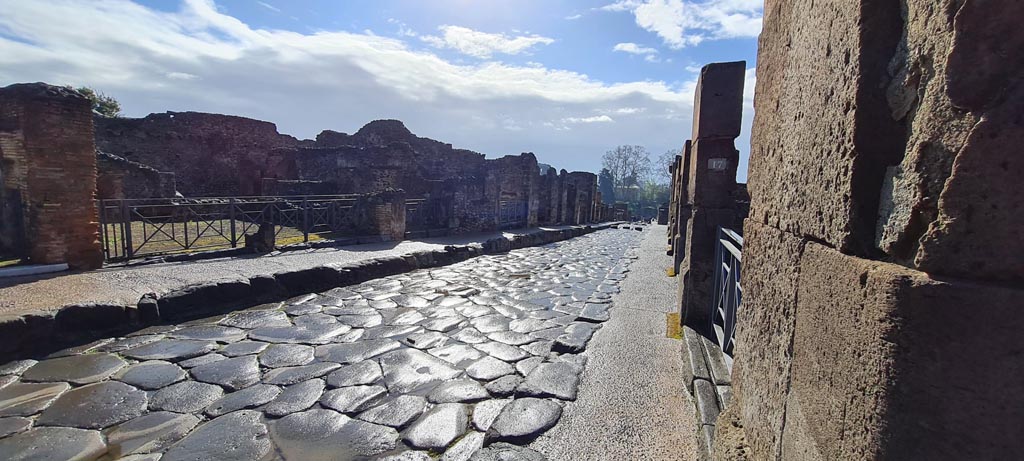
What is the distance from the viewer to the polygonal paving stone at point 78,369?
3748 mm

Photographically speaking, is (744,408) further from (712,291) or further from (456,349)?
(456,349)

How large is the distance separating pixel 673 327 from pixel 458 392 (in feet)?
8.49

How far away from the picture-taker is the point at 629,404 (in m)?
3.18

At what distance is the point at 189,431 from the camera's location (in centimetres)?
297

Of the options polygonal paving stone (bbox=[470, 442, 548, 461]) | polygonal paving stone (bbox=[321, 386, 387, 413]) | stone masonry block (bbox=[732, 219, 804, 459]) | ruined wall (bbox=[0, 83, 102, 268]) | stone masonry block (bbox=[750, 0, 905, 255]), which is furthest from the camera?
ruined wall (bbox=[0, 83, 102, 268])

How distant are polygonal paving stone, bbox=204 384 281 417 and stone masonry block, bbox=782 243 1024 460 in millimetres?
3683

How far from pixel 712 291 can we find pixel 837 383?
3.58 meters

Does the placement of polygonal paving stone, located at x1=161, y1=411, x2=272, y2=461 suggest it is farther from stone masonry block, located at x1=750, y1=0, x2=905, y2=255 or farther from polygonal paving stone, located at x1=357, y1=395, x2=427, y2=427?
stone masonry block, located at x1=750, y1=0, x2=905, y2=255

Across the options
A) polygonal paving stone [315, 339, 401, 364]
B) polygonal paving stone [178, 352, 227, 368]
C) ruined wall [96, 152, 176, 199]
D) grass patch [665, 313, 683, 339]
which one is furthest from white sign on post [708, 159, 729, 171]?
ruined wall [96, 152, 176, 199]

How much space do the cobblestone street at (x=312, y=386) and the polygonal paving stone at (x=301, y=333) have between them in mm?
22

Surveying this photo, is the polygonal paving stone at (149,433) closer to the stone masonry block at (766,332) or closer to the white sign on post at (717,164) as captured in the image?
the stone masonry block at (766,332)

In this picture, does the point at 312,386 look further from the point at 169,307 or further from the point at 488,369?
the point at 169,307

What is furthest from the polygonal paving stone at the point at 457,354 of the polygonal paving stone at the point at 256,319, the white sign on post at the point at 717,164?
the white sign on post at the point at 717,164

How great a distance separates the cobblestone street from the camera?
111 inches
